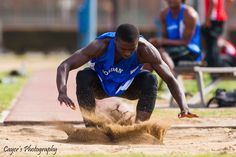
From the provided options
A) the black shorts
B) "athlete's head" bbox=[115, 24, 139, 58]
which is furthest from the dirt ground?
the black shorts

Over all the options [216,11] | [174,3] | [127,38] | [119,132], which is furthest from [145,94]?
[216,11]

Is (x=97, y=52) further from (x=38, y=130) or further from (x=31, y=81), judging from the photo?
(x=31, y=81)

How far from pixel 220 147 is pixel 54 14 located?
21.4 meters

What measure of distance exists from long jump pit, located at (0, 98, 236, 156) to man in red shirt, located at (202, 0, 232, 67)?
6103 millimetres

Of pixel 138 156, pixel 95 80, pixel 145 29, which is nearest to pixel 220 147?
pixel 138 156

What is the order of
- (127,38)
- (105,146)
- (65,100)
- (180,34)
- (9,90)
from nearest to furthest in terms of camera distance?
(105,146) → (65,100) → (127,38) → (180,34) → (9,90)

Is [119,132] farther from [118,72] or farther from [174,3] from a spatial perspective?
[174,3]

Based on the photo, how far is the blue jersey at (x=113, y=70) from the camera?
30.5 feet

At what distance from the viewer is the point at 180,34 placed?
46.0 feet

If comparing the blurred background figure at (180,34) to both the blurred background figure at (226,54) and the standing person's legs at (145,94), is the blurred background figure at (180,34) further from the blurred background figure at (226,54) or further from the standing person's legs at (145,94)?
the standing person's legs at (145,94)

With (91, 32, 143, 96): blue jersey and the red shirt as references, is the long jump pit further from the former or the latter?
the red shirt

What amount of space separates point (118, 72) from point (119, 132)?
823mm

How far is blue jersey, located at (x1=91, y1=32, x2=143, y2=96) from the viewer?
930cm

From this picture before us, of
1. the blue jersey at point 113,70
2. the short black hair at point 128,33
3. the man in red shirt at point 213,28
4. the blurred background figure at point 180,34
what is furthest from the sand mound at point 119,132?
the man in red shirt at point 213,28
